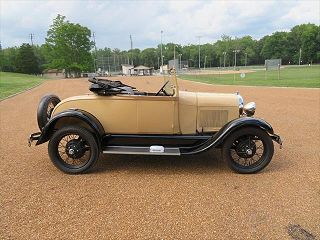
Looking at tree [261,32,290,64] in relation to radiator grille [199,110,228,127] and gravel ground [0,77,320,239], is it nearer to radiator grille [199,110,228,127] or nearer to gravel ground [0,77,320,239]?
radiator grille [199,110,228,127]

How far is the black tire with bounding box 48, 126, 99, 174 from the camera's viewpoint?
175 inches

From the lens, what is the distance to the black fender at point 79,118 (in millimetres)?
4422

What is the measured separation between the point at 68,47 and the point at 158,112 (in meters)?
77.2

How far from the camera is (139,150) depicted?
454 cm

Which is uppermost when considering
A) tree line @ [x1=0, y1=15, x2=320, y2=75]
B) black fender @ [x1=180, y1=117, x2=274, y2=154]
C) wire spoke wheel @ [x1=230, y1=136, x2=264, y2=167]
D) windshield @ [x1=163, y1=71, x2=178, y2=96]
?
tree line @ [x1=0, y1=15, x2=320, y2=75]

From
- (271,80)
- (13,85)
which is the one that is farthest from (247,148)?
(13,85)

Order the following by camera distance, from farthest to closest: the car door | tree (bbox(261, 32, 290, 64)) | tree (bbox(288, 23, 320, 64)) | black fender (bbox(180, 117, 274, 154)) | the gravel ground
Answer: tree (bbox(261, 32, 290, 64))
tree (bbox(288, 23, 320, 64))
the car door
black fender (bbox(180, 117, 274, 154))
the gravel ground

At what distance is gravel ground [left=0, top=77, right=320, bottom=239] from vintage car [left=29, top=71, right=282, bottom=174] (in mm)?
354

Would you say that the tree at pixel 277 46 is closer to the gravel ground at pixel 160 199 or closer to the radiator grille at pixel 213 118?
the radiator grille at pixel 213 118

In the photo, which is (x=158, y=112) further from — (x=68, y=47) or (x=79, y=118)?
(x=68, y=47)

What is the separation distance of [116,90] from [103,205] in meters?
1.83

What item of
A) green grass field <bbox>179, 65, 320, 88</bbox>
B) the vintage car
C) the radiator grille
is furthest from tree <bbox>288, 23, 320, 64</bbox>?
the vintage car

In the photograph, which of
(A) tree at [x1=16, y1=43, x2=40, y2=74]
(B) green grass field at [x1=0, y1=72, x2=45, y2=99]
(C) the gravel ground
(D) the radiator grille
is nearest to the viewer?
(C) the gravel ground

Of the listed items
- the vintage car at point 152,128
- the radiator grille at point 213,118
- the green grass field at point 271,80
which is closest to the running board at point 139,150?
the vintage car at point 152,128
